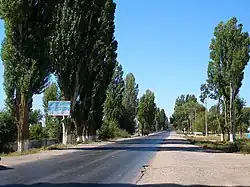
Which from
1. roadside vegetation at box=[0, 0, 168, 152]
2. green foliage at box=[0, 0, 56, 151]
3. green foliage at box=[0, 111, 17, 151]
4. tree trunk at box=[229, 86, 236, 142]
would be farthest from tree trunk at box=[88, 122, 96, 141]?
green foliage at box=[0, 0, 56, 151]

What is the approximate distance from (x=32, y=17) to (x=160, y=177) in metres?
21.0

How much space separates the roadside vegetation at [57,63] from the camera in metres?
32.3

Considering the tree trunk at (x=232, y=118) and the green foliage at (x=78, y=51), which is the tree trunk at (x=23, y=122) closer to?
the green foliage at (x=78, y=51)

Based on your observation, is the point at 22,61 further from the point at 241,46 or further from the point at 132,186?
the point at 241,46

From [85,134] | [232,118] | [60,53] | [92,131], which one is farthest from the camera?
[232,118]

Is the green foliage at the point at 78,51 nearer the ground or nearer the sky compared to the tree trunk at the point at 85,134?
nearer the sky

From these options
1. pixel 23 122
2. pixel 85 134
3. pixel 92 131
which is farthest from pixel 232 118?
pixel 23 122

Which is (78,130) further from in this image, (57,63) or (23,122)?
(23,122)

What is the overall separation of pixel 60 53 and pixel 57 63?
46.2 inches

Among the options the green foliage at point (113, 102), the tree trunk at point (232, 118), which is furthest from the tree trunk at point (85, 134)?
the green foliage at point (113, 102)

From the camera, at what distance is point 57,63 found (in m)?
44.1

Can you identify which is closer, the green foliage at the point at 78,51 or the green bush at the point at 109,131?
the green foliage at the point at 78,51

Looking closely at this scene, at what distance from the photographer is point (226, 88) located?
60.0m

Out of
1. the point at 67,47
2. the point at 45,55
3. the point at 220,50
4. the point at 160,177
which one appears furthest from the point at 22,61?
the point at 220,50
